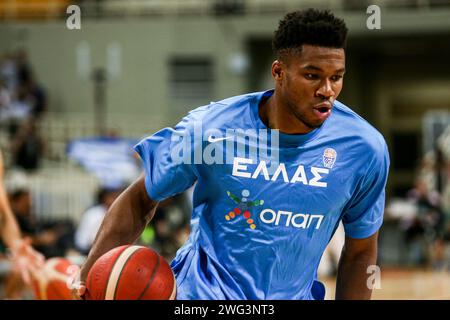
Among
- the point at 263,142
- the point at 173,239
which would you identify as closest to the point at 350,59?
the point at 173,239

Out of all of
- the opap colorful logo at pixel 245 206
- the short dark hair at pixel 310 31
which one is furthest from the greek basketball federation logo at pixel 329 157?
the short dark hair at pixel 310 31

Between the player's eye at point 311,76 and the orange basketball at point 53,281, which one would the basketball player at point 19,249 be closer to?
the orange basketball at point 53,281

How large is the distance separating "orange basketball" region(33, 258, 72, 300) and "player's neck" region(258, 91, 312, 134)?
2183mm

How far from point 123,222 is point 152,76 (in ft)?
51.5

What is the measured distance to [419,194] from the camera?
55.2 feet

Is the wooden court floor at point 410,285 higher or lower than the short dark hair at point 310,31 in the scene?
lower

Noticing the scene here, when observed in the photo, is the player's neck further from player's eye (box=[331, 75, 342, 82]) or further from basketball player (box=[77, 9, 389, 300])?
player's eye (box=[331, 75, 342, 82])

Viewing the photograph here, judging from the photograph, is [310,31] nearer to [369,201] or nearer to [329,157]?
[329,157]

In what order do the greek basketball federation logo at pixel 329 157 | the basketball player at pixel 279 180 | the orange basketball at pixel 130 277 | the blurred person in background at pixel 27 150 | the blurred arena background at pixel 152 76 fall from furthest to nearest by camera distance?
the blurred arena background at pixel 152 76
the blurred person in background at pixel 27 150
the greek basketball federation logo at pixel 329 157
the basketball player at pixel 279 180
the orange basketball at pixel 130 277

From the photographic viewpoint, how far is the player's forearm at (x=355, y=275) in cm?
430

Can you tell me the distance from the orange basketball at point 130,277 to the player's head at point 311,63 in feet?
3.06

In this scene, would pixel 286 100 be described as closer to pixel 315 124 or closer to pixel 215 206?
pixel 315 124

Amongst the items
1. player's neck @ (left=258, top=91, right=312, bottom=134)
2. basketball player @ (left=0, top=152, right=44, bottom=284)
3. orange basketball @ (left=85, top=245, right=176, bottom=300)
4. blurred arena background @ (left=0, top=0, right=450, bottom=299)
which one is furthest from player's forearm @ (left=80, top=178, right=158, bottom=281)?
blurred arena background @ (left=0, top=0, right=450, bottom=299)
